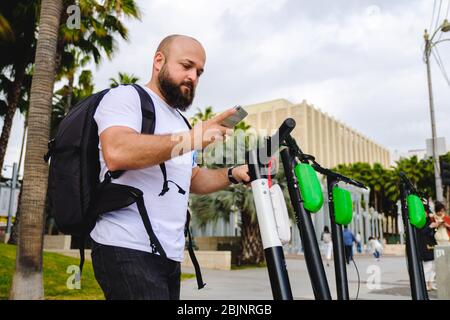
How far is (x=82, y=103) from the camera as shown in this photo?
1709 mm

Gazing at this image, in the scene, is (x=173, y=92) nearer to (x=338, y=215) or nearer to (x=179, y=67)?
(x=179, y=67)

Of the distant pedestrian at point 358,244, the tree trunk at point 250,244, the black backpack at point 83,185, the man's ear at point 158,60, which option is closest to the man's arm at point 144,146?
the black backpack at point 83,185

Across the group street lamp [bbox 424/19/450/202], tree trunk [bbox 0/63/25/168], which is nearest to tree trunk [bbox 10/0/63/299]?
tree trunk [bbox 0/63/25/168]

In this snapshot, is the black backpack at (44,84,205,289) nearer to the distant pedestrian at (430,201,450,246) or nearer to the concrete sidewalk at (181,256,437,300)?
the concrete sidewalk at (181,256,437,300)

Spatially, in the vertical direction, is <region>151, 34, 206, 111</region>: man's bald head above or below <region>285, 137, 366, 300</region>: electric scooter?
above

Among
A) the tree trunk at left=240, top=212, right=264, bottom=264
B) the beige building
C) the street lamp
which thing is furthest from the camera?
the beige building

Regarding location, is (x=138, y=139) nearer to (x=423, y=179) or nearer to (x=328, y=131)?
(x=423, y=179)

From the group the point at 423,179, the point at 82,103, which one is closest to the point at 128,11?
the point at 82,103

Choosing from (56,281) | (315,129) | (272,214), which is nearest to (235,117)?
(272,214)

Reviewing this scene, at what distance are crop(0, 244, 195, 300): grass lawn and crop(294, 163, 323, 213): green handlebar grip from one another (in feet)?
22.9

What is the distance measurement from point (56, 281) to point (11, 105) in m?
8.07

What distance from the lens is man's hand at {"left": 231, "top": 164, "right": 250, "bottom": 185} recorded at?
5.49 ft
